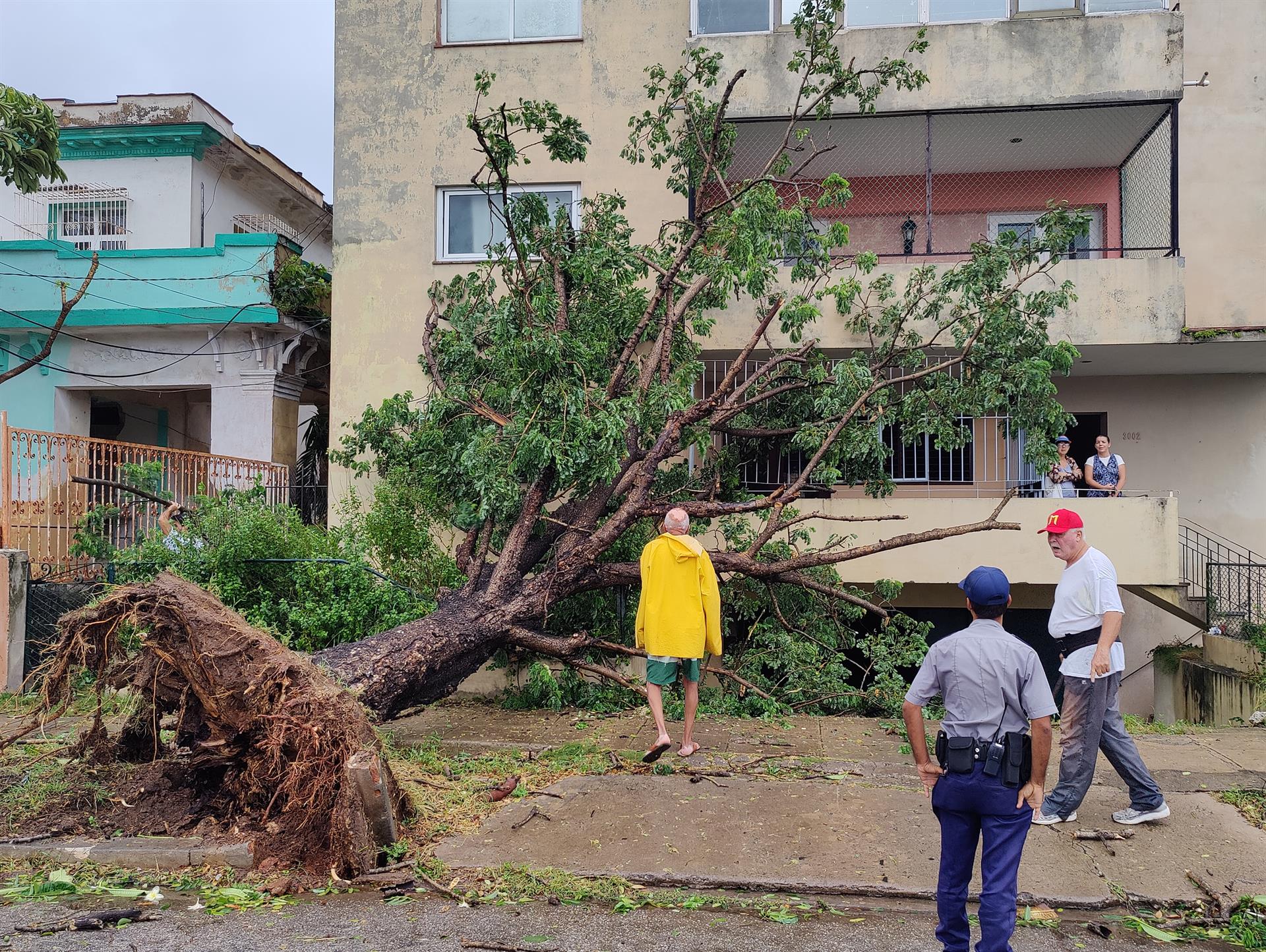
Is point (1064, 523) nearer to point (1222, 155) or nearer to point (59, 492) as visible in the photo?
point (1222, 155)

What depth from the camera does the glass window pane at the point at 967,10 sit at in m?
10.8

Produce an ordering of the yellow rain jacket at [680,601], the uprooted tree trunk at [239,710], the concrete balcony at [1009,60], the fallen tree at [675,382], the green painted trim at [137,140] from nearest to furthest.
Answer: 1. the uprooted tree trunk at [239,710]
2. the yellow rain jacket at [680,601]
3. the fallen tree at [675,382]
4. the concrete balcony at [1009,60]
5. the green painted trim at [137,140]

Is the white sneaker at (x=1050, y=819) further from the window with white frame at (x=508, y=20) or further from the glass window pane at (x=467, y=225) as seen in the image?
the window with white frame at (x=508, y=20)

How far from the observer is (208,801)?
214 inches

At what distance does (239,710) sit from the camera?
17.2 ft

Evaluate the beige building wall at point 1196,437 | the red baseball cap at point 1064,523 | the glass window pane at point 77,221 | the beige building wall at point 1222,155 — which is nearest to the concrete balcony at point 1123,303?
the beige building wall at point 1222,155

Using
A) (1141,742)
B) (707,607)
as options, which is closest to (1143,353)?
(1141,742)

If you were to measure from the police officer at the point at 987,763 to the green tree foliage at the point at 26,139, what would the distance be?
1176 cm

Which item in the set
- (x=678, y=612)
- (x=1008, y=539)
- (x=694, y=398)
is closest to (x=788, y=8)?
(x=694, y=398)

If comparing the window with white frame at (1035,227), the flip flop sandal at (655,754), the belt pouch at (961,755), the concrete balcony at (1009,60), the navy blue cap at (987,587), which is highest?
the concrete balcony at (1009,60)

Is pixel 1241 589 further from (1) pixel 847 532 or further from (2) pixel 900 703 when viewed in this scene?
(2) pixel 900 703

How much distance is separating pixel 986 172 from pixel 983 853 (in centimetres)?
1124

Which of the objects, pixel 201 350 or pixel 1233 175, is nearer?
pixel 1233 175

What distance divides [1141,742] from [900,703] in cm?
180
